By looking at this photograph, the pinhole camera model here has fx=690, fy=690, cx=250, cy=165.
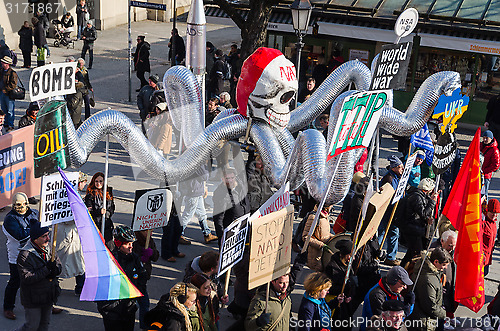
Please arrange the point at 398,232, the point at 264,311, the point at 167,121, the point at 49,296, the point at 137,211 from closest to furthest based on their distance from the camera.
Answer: the point at 264,311
the point at 49,296
the point at 137,211
the point at 398,232
the point at 167,121

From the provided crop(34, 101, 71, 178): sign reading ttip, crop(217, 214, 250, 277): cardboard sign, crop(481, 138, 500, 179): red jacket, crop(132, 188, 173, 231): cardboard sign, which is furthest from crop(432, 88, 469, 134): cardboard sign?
crop(34, 101, 71, 178): sign reading ttip

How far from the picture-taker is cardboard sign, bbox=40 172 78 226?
22.2ft

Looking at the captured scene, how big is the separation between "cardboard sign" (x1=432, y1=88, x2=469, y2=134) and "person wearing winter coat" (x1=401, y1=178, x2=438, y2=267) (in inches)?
35.9

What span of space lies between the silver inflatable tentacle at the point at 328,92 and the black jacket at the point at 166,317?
3.17 meters

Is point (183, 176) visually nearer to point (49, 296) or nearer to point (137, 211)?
point (137, 211)

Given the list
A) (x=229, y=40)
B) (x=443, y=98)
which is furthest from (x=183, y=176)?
(x=229, y=40)

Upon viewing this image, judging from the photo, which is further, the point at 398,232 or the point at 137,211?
the point at 398,232

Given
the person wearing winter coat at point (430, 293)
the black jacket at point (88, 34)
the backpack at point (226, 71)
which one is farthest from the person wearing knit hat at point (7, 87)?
the person wearing winter coat at point (430, 293)

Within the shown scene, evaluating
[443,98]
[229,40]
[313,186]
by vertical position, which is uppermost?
[443,98]

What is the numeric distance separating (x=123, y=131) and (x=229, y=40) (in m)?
19.1

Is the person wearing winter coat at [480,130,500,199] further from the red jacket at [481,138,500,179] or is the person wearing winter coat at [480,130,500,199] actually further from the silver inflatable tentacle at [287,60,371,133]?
the silver inflatable tentacle at [287,60,371,133]

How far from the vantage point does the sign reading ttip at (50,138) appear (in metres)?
6.43

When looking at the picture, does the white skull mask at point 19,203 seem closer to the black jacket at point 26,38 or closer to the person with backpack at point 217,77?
the person with backpack at point 217,77

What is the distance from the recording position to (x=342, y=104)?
273 inches
